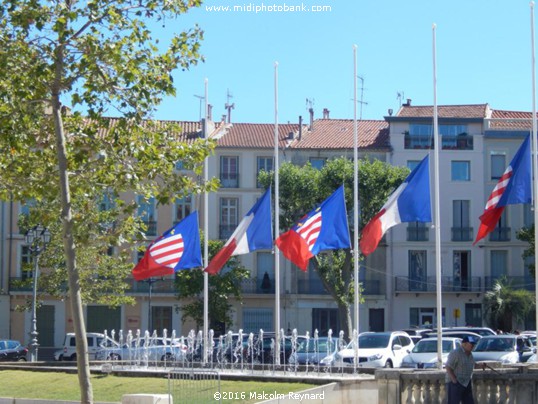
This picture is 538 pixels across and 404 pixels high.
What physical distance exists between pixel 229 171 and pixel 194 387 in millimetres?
41327

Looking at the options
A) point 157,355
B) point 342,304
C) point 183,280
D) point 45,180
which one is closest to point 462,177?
point 342,304

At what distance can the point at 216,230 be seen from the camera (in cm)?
6247

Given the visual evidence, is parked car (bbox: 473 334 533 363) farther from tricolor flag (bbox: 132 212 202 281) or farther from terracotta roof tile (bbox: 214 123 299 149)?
terracotta roof tile (bbox: 214 123 299 149)

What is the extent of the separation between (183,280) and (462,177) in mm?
18139

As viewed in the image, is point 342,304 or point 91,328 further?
point 91,328

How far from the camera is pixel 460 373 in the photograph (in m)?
18.8

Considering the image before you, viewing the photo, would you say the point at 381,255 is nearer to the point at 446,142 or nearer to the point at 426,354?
the point at 446,142

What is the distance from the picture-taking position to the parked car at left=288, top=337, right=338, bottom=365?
33353 millimetres

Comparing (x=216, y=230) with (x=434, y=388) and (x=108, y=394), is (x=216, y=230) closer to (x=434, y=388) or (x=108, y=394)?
(x=108, y=394)

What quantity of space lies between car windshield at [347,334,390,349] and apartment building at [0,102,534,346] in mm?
26861

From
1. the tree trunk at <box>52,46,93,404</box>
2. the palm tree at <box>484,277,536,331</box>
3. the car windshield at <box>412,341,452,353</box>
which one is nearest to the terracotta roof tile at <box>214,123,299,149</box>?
the palm tree at <box>484,277,536,331</box>

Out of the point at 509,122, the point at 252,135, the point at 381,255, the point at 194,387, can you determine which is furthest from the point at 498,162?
the point at 194,387

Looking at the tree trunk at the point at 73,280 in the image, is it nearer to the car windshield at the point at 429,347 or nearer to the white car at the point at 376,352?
the white car at the point at 376,352

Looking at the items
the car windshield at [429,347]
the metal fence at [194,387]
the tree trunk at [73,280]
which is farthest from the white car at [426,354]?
the tree trunk at [73,280]
